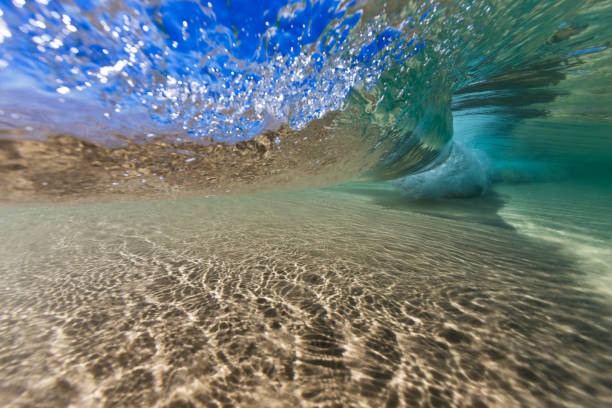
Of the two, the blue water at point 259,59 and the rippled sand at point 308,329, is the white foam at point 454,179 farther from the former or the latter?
the rippled sand at point 308,329

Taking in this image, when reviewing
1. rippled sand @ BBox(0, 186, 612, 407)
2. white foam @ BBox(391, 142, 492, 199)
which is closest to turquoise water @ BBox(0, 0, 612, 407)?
rippled sand @ BBox(0, 186, 612, 407)

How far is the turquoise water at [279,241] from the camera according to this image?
4.75ft

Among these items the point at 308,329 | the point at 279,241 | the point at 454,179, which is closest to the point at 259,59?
the point at 279,241

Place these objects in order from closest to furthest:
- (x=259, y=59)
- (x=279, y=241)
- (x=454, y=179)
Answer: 1. (x=259, y=59)
2. (x=279, y=241)
3. (x=454, y=179)

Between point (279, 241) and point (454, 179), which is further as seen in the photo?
point (454, 179)

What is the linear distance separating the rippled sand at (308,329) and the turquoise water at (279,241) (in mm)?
18

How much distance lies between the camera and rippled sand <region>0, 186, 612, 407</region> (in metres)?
1.33

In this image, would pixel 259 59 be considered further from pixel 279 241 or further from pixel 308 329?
pixel 308 329

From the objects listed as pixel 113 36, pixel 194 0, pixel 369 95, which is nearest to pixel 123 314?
pixel 113 36

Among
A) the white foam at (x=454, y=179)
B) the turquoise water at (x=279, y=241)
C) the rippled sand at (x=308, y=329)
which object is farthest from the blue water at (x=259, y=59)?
the white foam at (x=454, y=179)

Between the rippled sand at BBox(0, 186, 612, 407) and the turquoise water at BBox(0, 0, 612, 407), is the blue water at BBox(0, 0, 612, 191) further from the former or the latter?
the rippled sand at BBox(0, 186, 612, 407)

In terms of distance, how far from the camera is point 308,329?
5.98ft

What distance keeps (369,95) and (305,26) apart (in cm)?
190

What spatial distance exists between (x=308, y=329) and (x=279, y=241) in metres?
2.51
